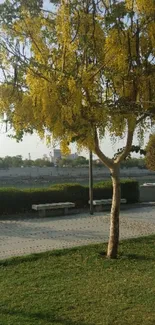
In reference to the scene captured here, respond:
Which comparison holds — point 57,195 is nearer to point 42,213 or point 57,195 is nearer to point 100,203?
point 42,213

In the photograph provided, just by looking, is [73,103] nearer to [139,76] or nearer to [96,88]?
A: [96,88]

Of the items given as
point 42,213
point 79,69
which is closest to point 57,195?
point 42,213

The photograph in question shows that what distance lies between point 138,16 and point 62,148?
239 cm

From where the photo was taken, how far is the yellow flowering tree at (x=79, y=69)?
6477mm

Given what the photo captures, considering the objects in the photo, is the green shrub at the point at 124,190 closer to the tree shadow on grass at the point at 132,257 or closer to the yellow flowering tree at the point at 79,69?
the tree shadow on grass at the point at 132,257

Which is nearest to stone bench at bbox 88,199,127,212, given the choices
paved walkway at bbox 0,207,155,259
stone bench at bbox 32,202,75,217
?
paved walkway at bbox 0,207,155,259

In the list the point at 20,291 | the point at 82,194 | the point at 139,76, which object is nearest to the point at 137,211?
the point at 82,194

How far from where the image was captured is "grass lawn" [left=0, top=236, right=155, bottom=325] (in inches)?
194

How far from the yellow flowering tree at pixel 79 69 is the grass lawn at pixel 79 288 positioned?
208 cm

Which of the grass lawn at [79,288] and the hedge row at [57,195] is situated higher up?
the hedge row at [57,195]

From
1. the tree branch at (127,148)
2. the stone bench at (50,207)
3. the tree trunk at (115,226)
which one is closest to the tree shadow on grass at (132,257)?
the tree trunk at (115,226)

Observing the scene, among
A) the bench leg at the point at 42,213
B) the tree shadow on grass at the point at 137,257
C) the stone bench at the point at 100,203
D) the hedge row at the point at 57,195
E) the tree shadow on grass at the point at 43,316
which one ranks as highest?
the hedge row at the point at 57,195

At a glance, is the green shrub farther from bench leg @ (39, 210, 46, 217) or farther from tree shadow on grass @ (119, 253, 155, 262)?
tree shadow on grass @ (119, 253, 155, 262)

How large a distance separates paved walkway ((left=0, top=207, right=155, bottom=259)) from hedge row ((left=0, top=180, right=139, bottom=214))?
1.09 metres
